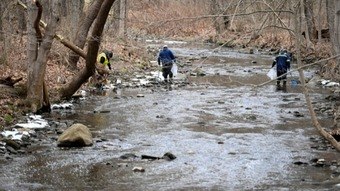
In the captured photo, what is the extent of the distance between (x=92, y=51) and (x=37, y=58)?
6.80 feet

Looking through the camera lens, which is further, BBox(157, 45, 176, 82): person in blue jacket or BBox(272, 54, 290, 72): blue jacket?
BBox(157, 45, 176, 82): person in blue jacket

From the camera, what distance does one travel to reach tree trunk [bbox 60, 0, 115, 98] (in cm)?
1452

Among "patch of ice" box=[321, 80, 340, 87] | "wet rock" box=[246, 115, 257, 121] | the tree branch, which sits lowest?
"wet rock" box=[246, 115, 257, 121]

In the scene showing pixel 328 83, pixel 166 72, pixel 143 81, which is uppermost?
pixel 166 72

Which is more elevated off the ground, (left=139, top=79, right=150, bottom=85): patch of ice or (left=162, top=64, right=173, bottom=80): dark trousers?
(left=162, top=64, right=173, bottom=80): dark trousers

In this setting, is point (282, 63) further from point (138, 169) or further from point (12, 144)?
point (12, 144)

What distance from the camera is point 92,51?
15.9 metres

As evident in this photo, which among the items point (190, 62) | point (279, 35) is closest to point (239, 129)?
point (190, 62)

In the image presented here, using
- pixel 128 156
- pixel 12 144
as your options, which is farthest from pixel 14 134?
A: pixel 128 156

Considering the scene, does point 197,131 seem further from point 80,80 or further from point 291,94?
point 291,94

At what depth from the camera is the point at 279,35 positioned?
34.4 metres

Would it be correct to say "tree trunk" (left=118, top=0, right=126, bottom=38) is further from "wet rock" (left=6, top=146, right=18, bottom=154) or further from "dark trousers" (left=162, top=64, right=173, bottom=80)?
"wet rock" (left=6, top=146, right=18, bottom=154)

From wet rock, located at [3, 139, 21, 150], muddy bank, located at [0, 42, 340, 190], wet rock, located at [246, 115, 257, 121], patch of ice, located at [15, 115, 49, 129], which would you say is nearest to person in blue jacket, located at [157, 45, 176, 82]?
muddy bank, located at [0, 42, 340, 190]

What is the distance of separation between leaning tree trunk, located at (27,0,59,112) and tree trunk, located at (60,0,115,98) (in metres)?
1.25
